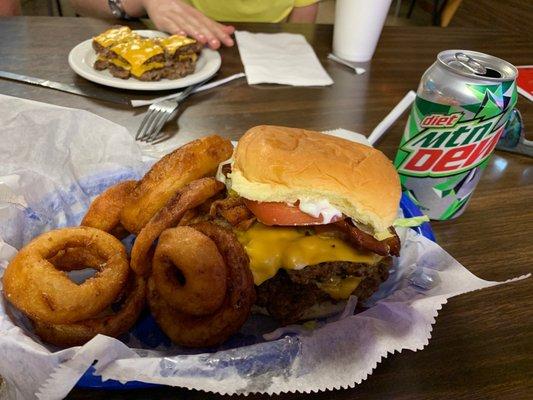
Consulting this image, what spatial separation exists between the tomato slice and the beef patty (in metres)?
0.09

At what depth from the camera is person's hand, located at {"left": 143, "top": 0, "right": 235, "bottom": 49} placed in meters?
1.84

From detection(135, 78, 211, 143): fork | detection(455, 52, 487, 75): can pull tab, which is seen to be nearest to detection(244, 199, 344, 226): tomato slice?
detection(455, 52, 487, 75): can pull tab

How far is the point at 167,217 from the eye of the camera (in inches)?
33.7

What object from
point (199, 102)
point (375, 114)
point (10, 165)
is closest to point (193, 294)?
point (10, 165)

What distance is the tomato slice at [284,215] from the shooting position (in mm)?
867

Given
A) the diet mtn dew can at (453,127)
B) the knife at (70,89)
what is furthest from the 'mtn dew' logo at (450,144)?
the knife at (70,89)

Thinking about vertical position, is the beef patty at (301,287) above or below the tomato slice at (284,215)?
below

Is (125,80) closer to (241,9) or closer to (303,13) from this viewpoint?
(241,9)

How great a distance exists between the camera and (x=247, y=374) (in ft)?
2.20

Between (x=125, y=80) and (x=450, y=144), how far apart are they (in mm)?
1039

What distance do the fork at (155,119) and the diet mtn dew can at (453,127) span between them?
671mm

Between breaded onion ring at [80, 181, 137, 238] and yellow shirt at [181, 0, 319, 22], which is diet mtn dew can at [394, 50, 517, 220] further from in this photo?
yellow shirt at [181, 0, 319, 22]

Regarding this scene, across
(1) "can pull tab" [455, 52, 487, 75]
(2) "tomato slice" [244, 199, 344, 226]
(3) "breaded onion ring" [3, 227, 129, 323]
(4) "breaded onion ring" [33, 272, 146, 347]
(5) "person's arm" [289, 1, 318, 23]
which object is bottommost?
(5) "person's arm" [289, 1, 318, 23]

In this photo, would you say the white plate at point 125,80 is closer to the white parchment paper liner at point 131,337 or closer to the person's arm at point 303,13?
the white parchment paper liner at point 131,337
